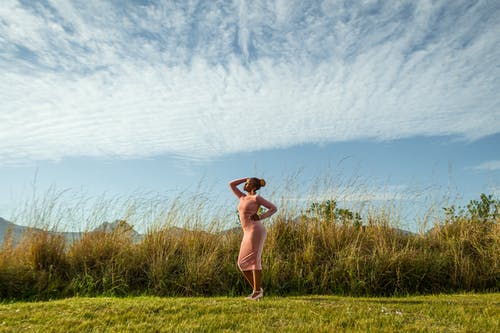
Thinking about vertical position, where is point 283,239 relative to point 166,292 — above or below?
above

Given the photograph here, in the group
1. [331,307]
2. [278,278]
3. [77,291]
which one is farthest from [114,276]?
[331,307]

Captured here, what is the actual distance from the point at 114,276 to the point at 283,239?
3.28m

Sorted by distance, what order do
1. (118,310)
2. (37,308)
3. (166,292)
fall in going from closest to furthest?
(118,310), (37,308), (166,292)

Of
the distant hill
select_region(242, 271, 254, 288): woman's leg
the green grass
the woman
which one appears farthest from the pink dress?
the distant hill

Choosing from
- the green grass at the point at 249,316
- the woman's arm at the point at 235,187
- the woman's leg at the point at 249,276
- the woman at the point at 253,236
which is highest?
the woman's arm at the point at 235,187

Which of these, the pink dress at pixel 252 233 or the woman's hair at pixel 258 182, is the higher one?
the woman's hair at pixel 258 182

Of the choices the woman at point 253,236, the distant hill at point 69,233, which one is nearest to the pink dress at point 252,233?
the woman at point 253,236

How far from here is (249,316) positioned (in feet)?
16.2

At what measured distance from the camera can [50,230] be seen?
8523 millimetres

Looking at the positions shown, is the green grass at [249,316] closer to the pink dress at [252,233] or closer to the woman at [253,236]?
the woman at [253,236]

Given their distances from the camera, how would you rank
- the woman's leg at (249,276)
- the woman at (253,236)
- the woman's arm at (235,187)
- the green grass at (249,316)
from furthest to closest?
the woman's arm at (235,187), the woman's leg at (249,276), the woman at (253,236), the green grass at (249,316)

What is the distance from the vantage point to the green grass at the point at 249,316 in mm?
4574

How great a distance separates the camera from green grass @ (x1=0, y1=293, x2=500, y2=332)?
180 inches

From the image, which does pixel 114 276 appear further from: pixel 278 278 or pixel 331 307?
pixel 331 307
